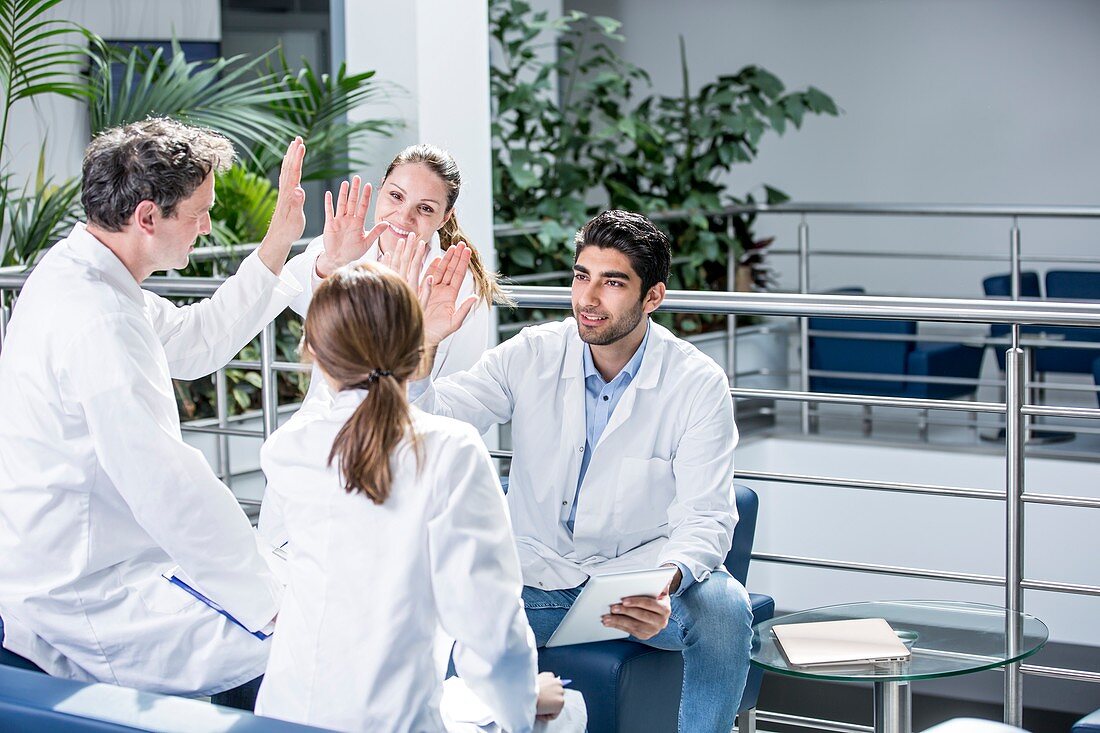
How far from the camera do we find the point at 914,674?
2.20 meters

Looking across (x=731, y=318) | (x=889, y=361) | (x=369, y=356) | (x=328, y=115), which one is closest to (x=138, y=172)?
(x=369, y=356)

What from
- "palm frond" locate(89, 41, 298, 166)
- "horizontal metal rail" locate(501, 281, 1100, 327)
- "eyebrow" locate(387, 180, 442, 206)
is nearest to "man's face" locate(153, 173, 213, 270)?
"eyebrow" locate(387, 180, 442, 206)

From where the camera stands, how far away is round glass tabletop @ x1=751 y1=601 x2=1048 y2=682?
2.22 meters

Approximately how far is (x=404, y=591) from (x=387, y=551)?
57mm

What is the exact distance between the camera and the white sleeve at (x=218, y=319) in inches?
103

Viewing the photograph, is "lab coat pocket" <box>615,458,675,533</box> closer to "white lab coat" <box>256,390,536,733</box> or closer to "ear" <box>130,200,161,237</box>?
"white lab coat" <box>256,390,536,733</box>

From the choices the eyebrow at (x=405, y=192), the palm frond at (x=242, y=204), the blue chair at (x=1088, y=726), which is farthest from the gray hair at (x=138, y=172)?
the palm frond at (x=242, y=204)

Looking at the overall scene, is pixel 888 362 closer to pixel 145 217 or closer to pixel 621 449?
pixel 621 449

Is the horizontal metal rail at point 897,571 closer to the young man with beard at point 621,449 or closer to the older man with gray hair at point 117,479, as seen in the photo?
the young man with beard at point 621,449

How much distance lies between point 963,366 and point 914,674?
462 centimetres

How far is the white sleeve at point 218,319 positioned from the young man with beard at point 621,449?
0.40 metres

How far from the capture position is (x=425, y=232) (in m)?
2.98

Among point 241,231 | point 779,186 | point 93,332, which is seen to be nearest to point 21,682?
point 93,332

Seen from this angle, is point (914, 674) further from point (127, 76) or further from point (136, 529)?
point (127, 76)
